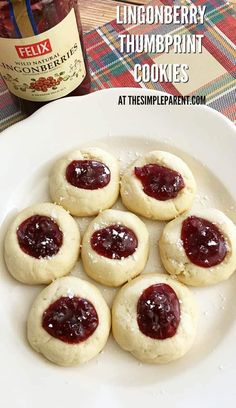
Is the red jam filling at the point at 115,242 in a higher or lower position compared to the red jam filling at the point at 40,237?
lower

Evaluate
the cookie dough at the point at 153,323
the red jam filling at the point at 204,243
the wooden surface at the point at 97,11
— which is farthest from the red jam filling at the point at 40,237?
the wooden surface at the point at 97,11

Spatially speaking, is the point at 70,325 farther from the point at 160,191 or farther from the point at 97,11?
the point at 97,11

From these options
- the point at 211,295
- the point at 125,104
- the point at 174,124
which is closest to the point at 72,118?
the point at 125,104

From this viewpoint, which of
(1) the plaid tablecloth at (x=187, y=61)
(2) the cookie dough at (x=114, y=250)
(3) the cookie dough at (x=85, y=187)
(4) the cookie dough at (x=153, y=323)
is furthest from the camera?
(1) the plaid tablecloth at (x=187, y=61)

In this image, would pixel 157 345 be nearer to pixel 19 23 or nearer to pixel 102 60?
pixel 19 23

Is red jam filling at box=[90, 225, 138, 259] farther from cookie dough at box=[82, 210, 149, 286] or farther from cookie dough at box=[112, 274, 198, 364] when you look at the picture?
cookie dough at box=[112, 274, 198, 364]

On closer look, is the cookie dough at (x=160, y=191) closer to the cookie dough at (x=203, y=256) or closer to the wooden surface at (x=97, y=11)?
the cookie dough at (x=203, y=256)

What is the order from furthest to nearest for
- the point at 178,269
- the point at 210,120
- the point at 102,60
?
the point at 102,60 → the point at 210,120 → the point at 178,269

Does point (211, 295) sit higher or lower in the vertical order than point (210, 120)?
lower
